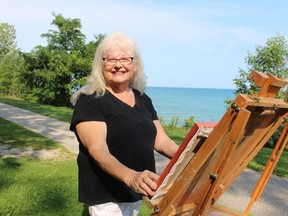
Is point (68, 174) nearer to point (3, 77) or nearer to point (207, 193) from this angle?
point (207, 193)

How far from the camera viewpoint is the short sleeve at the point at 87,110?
7.47 ft

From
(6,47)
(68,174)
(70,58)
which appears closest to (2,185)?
(68,174)

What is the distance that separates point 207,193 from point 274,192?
474 cm

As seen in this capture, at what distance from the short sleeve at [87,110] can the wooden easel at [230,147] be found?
0.72 m

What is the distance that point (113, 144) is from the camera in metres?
2.40

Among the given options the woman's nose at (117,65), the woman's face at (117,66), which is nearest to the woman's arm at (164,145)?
the woman's face at (117,66)

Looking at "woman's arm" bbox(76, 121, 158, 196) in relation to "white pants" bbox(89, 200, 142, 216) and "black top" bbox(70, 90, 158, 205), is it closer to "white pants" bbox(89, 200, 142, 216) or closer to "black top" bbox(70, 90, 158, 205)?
"black top" bbox(70, 90, 158, 205)

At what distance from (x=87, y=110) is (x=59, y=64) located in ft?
82.6

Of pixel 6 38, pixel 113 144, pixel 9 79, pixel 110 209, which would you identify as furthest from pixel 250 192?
pixel 6 38

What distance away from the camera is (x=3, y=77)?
4109 centimetres

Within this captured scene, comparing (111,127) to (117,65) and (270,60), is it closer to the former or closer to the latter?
(117,65)

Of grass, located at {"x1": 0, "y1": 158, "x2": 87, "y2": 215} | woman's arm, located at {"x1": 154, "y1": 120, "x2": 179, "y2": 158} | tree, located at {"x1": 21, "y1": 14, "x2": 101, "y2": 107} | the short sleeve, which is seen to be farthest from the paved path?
tree, located at {"x1": 21, "y1": 14, "x2": 101, "y2": 107}

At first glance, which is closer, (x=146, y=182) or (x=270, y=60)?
(x=146, y=182)

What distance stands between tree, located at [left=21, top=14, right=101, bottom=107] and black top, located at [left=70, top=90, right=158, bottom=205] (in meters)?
24.4
